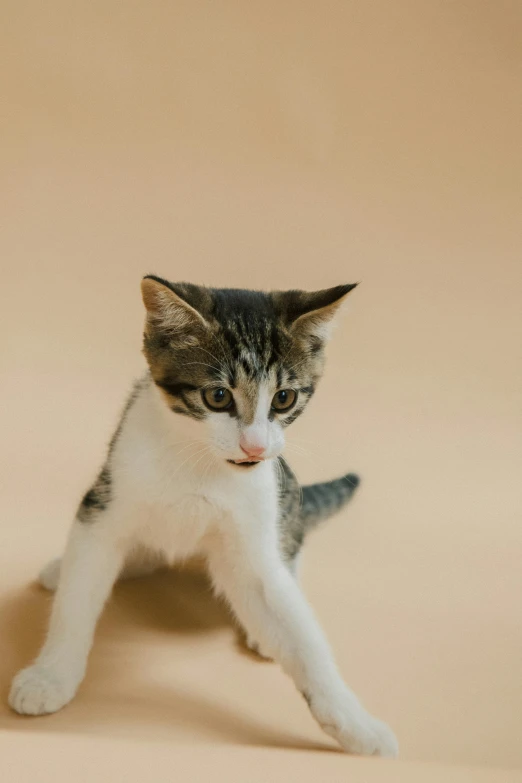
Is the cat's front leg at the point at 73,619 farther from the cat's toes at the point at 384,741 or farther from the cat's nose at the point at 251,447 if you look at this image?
the cat's toes at the point at 384,741

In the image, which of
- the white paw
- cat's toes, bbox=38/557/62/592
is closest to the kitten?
the white paw

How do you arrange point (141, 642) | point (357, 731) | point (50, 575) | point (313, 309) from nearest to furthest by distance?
point (357, 731)
point (313, 309)
point (141, 642)
point (50, 575)

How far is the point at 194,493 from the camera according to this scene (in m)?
1.44

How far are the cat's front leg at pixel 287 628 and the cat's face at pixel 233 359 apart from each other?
8.1 inches

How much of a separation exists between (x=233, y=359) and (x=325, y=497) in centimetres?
83

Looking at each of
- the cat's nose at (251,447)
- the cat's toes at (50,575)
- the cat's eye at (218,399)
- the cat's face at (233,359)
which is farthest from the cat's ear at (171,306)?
the cat's toes at (50,575)

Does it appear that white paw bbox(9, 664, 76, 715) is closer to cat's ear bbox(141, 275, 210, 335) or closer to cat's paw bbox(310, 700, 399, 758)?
cat's paw bbox(310, 700, 399, 758)

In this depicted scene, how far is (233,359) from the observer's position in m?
1.37

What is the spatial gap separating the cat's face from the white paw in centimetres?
46

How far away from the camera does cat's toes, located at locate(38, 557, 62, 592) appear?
172cm

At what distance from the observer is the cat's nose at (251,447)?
1.30 m

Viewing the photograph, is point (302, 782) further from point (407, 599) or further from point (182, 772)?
point (407, 599)

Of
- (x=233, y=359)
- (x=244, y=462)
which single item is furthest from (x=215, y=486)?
(x=233, y=359)

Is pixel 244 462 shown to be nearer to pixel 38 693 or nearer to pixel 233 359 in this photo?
pixel 233 359
